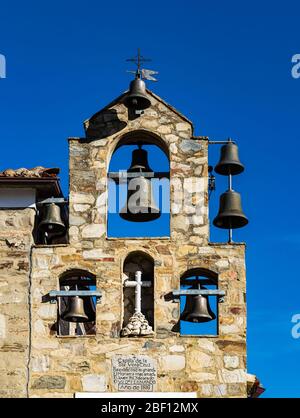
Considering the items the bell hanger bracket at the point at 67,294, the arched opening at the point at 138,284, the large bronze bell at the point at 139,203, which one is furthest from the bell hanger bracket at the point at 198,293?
the large bronze bell at the point at 139,203

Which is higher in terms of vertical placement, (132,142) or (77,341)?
(132,142)

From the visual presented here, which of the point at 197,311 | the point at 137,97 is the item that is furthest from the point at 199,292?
the point at 137,97

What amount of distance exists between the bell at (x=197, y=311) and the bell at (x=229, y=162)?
2470 mm

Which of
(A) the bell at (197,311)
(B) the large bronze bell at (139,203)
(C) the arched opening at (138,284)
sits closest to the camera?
(A) the bell at (197,311)

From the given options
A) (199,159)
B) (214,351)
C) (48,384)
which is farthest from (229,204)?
(48,384)

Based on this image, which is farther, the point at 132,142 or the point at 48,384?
the point at 132,142

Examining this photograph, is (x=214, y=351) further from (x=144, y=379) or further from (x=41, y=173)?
(x=41, y=173)

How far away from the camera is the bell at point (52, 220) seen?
27.5m

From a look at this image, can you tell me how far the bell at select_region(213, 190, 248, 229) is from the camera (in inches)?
1086

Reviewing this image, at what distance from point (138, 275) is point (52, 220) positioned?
1.77m

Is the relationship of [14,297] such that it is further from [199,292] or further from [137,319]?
[199,292]

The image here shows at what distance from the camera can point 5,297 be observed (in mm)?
26953

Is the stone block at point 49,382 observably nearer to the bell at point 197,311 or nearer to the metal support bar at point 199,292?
the bell at point 197,311

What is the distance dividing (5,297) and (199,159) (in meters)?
4.16
